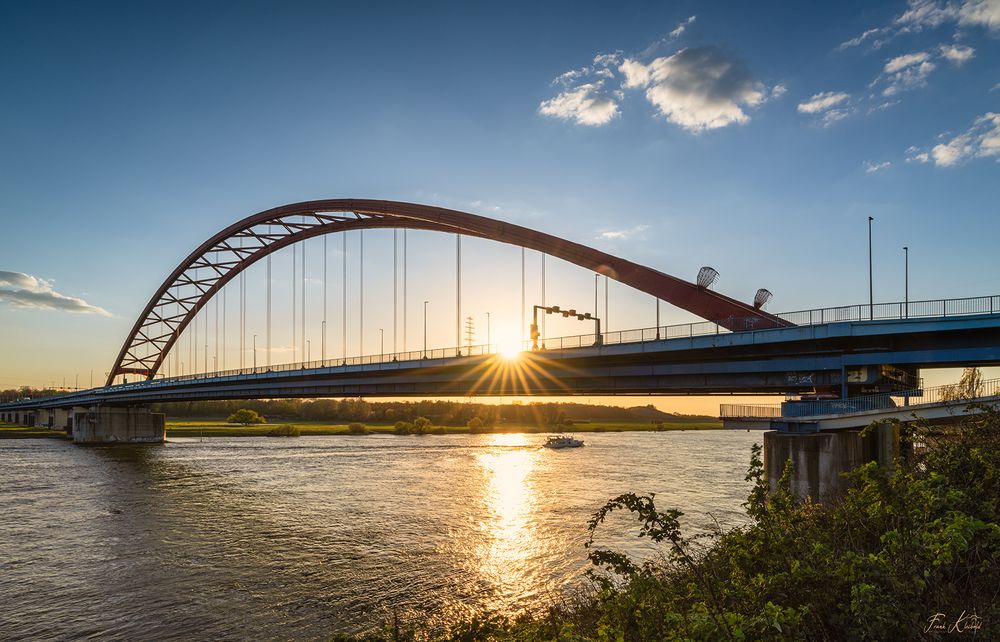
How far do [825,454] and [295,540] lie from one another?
68.5 feet

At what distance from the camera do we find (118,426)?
282 feet

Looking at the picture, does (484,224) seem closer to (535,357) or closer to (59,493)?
(535,357)

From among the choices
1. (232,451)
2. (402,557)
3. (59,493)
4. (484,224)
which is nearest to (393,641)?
(402,557)

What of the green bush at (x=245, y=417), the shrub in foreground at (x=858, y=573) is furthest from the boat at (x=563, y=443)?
the shrub in foreground at (x=858, y=573)

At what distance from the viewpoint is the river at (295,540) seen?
16953 millimetres

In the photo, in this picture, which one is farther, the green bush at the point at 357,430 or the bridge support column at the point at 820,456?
the green bush at the point at 357,430

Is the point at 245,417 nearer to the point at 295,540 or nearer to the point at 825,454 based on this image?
the point at 295,540

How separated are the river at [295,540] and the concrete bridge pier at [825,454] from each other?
132 inches

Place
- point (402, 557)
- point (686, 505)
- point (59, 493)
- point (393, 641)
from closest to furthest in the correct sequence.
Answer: point (393, 641) → point (402, 557) → point (686, 505) → point (59, 493)

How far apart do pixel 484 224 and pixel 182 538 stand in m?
35.0

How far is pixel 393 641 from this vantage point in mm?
10047

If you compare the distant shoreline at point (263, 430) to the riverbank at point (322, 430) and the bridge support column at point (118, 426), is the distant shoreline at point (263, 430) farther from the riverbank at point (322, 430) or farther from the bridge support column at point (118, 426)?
the bridge support column at point (118, 426)

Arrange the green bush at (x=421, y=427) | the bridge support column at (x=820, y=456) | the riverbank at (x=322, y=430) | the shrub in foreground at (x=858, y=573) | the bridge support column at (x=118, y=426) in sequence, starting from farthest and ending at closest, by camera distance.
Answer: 1. the green bush at (x=421, y=427)
2. the riverbank at (x=322, y=430)
3. the bridge support column at (x=118, y=426)
4. the bridge support column at (x=820, y=456)
5. the shrub in foreground at (x=858, y=573)

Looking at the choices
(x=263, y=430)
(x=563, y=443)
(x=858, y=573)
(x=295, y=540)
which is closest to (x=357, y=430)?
(x=263, y=430)
